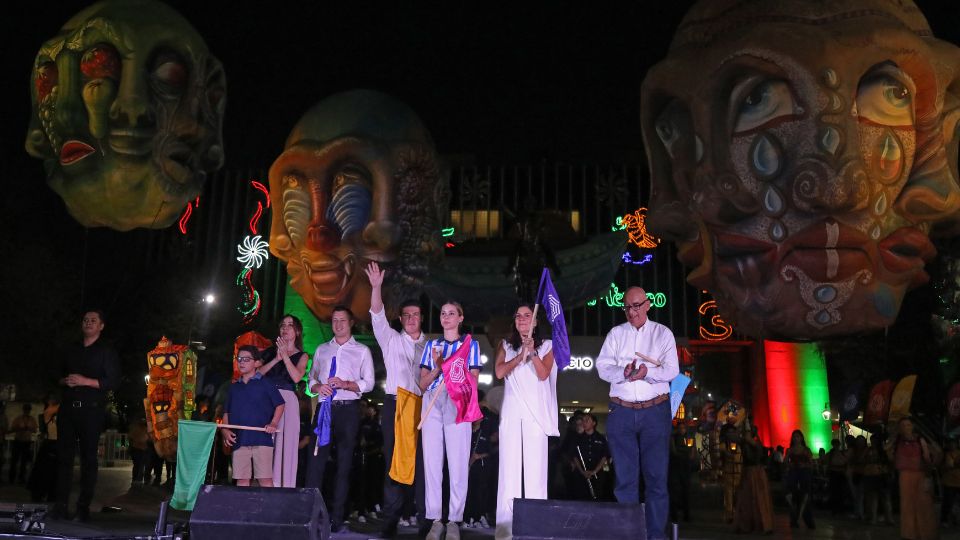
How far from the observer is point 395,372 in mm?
6770

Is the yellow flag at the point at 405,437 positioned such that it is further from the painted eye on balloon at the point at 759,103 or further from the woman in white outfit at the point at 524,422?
the painted eye on balloon at the point at 759,103

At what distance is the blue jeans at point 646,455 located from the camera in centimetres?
587

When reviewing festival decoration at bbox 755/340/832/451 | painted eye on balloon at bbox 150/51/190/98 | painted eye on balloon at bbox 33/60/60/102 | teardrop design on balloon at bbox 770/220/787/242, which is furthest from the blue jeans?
festival decoration at bbox 755/340/832/451

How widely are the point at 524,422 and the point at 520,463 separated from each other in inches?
11.7

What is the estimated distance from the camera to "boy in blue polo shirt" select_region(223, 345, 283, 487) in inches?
267

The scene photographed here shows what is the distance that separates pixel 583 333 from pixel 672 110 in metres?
29.1

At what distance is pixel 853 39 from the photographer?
9.13 meters

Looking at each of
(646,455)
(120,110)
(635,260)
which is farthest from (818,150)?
(635,260)

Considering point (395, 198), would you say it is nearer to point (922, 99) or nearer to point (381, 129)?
point (381, 129)

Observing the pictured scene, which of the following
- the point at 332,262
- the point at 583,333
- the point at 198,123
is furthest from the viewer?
the point at 583,333

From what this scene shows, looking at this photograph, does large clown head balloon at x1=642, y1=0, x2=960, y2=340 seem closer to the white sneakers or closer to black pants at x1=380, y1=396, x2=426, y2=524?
black pants at x1=380, y1=396, x2=426, y2=524

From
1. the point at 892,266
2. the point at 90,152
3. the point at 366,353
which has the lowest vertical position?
the point at 366,353

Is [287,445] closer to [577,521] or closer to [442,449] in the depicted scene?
[442,449]

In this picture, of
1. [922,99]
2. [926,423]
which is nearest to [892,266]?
[922,99]
